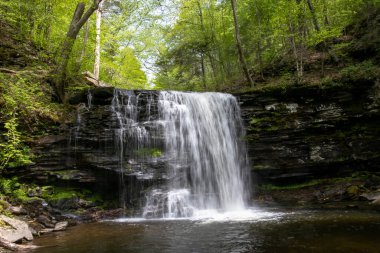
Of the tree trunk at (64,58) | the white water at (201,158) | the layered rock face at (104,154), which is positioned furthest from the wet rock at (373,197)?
the tree trunk at (64,58)

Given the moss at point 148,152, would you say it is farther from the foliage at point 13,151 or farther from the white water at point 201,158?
the foliage at point 13,151

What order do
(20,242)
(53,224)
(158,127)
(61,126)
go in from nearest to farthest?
(20,242) < (53,224) < (61,126) < (158,127)

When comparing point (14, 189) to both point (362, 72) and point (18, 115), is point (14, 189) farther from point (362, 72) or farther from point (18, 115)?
point (362, 72)

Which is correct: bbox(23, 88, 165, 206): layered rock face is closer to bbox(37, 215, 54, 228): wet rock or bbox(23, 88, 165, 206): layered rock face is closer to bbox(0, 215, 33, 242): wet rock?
bbox(37, 215, 54, 228): wet rock

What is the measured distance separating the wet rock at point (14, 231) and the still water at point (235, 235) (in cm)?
34

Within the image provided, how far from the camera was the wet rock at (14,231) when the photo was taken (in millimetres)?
6505

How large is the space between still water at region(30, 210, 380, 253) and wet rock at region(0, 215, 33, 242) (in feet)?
1.11

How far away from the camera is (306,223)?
749 cm

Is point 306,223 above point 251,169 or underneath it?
underneath

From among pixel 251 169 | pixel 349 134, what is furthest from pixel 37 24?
pixel 349 134

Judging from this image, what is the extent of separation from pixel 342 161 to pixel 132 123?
8.60 m

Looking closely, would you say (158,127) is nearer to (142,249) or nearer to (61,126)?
(61,126)

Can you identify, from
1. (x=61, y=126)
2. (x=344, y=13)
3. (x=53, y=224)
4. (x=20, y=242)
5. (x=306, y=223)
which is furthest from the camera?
(x=344, y=13)

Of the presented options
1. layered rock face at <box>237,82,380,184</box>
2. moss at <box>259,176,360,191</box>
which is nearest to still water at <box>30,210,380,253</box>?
moss at <box>259,176,360,191</box>
